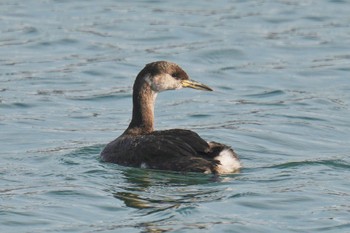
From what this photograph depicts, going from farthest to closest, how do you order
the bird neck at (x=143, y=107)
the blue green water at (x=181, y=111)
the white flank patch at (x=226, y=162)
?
the bird neck at (x=143, y=107), the white flank patch at (x=226, y=162), the blue green water at (x=181, y=111)

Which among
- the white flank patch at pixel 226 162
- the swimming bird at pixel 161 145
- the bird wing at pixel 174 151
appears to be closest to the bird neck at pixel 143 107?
the swimming bird at pixel 161 145

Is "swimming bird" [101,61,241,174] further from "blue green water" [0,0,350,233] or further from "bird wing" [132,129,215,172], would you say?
"blue green water" [0,0,350,233]

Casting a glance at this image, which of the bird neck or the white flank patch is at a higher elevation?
the bird neck

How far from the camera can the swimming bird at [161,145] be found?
1298 cm

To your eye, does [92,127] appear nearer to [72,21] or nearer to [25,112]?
[25,112]

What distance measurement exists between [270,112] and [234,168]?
160 inches

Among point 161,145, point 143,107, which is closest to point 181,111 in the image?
point 143,107

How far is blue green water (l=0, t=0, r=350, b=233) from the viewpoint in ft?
39.1

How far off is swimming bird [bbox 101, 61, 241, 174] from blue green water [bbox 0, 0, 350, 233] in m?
0.13

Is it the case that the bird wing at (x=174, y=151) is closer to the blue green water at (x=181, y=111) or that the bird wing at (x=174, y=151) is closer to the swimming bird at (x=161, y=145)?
the swimming bird at (x=161, y=145)

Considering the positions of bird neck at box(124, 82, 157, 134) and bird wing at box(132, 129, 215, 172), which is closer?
bird wing at box(132, 129, 215, 172)

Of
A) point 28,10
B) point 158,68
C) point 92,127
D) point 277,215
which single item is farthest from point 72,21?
point 277,215

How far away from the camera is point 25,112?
1702 cm

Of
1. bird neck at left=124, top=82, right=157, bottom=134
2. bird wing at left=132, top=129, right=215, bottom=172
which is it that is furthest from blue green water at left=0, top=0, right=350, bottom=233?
bird neck at left=124, top=82, right=157, bottom=134
